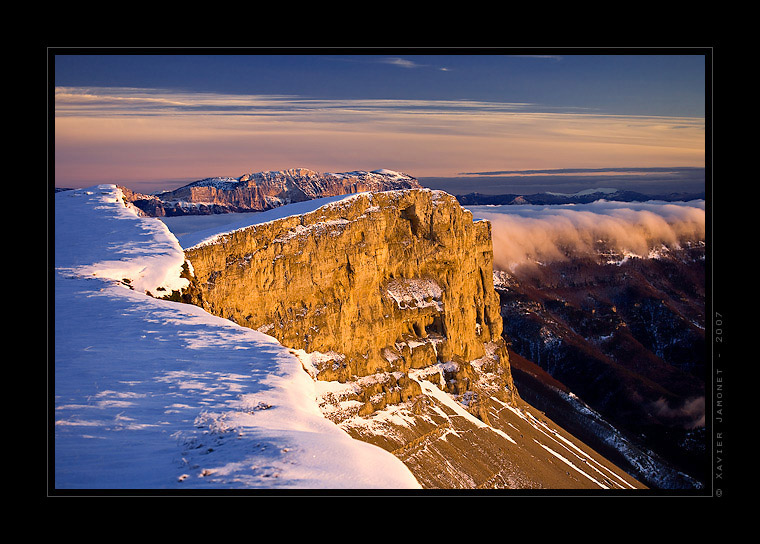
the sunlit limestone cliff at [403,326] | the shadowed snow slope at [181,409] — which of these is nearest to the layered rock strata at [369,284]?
the sunlit limestone cliff at [403,326]

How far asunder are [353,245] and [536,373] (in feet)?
293

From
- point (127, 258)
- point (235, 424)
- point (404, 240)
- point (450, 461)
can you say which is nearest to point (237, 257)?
point (450, 461)

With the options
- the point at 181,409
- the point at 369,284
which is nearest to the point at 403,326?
the point at 369,284

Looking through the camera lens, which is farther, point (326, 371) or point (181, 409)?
point (326, 371)

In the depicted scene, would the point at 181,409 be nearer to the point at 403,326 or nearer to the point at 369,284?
the point at 369,284

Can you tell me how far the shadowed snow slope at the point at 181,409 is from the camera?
9.93 meters

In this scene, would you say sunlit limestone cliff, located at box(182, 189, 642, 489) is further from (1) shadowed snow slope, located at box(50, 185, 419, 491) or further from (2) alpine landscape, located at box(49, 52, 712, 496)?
(1) shadowed snow slope, located at box(50, 185, 419, 491)

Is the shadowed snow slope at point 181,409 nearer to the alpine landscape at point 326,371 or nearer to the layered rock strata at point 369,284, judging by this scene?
the alpine landscape at point 326,371

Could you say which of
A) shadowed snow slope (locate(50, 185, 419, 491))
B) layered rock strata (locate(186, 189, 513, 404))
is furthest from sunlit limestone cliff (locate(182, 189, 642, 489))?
shadowed snow slope (locate(50, 185, 419, 491))

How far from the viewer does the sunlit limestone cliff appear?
3418 inches

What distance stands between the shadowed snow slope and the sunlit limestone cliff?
53945mm

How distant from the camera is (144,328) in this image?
15.2 m

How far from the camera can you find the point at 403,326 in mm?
124125

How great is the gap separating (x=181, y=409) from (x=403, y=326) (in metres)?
113
